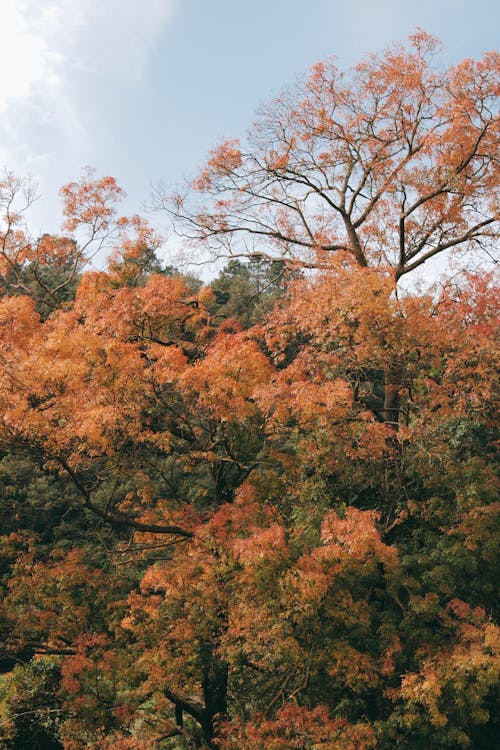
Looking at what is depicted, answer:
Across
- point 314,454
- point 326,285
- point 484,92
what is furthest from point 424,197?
point 314,454

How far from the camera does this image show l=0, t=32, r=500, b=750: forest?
8891 mm

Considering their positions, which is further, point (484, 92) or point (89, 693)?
point (484, 92)

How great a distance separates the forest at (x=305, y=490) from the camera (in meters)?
8.89

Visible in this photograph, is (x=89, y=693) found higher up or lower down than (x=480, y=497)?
lower down

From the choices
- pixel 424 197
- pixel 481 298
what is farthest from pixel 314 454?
pixel 424 197

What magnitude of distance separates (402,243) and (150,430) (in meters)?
6.14

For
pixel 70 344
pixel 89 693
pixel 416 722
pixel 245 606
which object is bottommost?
pixel 89 693

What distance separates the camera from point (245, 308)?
25.4 metres

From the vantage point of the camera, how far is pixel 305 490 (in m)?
10.7

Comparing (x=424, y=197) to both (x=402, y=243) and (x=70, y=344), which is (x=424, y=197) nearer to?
(x=402, y=243)

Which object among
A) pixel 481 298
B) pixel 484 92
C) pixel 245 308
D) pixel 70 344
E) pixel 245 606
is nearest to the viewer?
pixel 245 606

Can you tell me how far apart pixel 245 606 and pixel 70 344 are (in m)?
4.73

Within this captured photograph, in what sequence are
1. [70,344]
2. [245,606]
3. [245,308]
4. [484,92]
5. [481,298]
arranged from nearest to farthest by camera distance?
[245,606] < [70,344] < [484,92] < [481,298] < [245,308]

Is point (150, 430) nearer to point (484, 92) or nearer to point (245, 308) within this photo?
point (484, 92)
